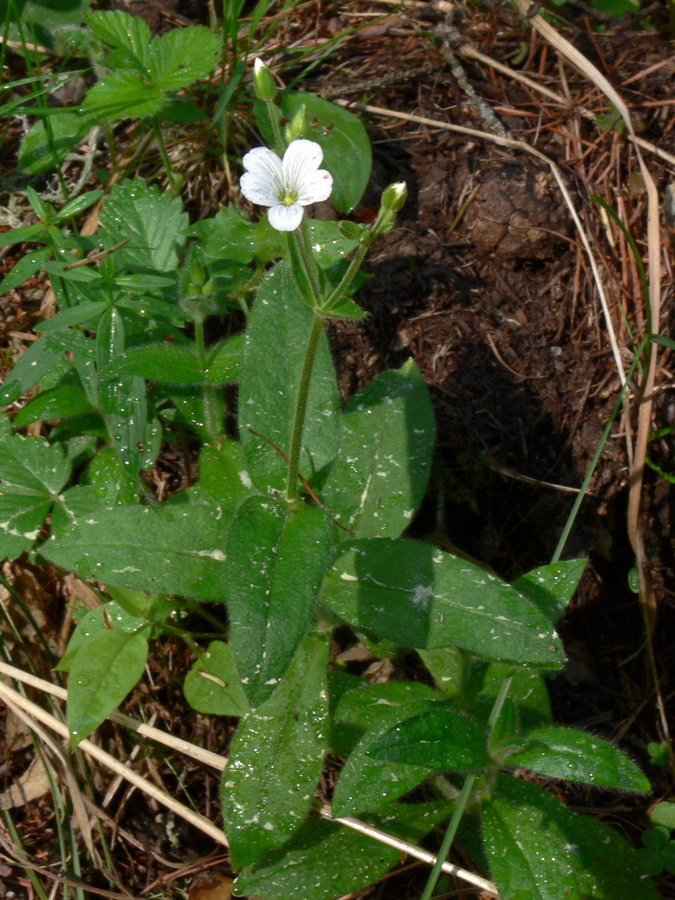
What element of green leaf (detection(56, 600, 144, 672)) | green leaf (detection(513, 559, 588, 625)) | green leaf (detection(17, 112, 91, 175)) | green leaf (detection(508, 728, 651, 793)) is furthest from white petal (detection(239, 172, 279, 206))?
green leaf (detection(17, 112, 91, 175))

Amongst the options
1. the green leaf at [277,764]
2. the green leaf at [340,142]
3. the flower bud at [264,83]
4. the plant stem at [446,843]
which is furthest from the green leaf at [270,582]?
the green leaf at [340,142]

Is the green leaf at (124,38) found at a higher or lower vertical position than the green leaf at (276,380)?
higher

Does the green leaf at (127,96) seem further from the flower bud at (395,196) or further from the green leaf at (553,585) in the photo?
the green leaf at (553,585)

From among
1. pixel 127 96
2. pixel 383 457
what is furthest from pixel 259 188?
pixel 127 96

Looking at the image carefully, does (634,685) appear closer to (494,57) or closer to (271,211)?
(271,211)

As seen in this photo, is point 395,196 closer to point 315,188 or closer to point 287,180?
point 315,188

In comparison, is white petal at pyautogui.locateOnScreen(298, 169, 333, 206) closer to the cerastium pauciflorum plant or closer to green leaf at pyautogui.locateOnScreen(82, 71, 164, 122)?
the cerastium pauciflorum plant

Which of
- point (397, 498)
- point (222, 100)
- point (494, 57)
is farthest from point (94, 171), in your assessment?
point (397, 498)
